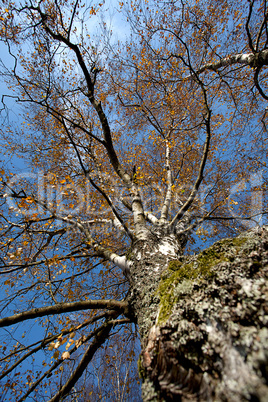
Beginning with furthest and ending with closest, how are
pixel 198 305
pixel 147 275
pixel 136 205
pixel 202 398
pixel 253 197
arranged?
pixel 253 197 < pixel 136 205 < pixel 147 275 < pixel 198 305 < pixel 202 398

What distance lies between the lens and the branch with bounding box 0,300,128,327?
155 cm

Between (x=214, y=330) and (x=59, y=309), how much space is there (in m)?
1.53

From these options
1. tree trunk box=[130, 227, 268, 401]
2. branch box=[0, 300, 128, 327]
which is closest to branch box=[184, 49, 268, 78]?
tree trunk box=[130, 227, 268, 401]

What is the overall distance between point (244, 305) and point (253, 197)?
24.9ft

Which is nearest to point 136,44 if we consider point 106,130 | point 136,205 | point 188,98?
point 188,98

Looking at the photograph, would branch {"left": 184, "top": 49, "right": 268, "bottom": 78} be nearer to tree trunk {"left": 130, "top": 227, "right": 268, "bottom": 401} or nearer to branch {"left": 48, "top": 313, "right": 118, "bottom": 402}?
tree trunk {"left": 130, "top": 227, "right": 268, "bottom": 401}

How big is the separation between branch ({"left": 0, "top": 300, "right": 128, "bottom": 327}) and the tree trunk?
2.20 feet

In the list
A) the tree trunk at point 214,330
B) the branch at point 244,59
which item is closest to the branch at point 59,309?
the tree trunk at point 214,330

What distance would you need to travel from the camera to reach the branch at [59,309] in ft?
5.08

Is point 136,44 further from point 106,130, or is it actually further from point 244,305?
point 244,305

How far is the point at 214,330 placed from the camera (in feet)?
2.65

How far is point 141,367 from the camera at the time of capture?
0.99 m

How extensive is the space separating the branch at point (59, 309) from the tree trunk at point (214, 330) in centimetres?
67

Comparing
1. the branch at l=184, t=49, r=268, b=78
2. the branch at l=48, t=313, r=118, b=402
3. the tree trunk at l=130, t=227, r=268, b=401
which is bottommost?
the branch at l=48, t=313, r=118, b=402
